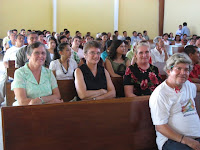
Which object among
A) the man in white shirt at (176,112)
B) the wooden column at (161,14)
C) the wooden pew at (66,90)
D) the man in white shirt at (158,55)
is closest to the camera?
the man in white shirt at (176,112)

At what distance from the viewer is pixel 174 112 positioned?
71.1 inches

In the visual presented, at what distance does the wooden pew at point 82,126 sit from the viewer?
1.63 m

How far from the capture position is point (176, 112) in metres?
1.81

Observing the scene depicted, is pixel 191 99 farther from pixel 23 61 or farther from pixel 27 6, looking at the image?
pixel 27 6

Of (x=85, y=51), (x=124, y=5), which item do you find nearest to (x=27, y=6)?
(x=124, y=5)

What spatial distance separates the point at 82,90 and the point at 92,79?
186 millimetres

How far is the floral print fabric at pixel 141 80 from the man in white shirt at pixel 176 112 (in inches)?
25.8

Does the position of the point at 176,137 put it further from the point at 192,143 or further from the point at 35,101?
the point at 35,101

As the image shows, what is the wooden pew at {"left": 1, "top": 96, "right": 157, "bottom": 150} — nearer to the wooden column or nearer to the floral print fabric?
the floral print fabric

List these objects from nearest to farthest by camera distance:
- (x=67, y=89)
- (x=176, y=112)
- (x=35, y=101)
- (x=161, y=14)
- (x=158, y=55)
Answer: (x=176, y=112)
(x=35, y=101)
(x=67, y=89)
(x=158, y=55)
(x=161, y=14)

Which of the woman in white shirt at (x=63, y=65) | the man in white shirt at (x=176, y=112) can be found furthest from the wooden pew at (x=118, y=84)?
the man in white shirt at (x=176, y=112)

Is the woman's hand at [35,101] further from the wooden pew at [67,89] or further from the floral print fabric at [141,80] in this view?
the floral print fabric at [141,80]

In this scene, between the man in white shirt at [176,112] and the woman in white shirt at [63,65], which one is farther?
the woman in white shirt at [63,65]

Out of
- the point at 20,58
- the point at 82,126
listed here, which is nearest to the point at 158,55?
the point at 20,58
